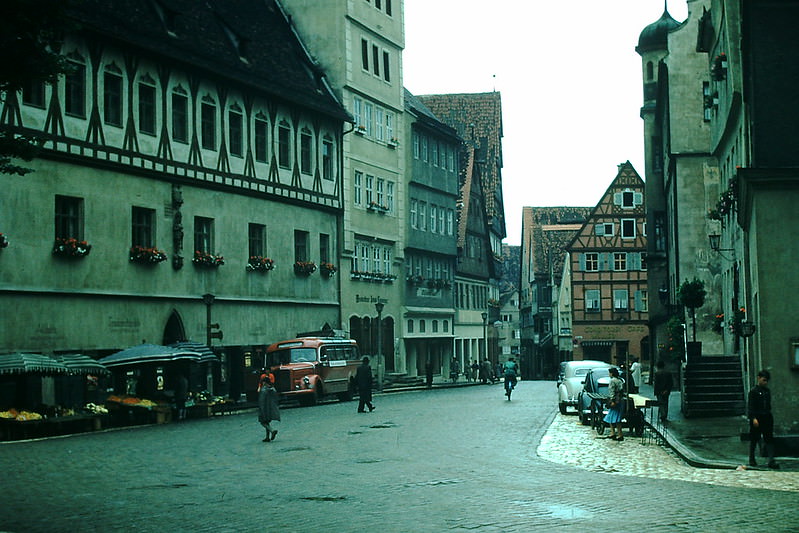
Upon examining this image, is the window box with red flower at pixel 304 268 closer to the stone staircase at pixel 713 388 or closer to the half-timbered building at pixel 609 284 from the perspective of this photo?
the stone staircase at pixel 713 388

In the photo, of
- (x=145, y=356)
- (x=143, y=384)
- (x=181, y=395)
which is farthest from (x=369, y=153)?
(x=145, y=356)

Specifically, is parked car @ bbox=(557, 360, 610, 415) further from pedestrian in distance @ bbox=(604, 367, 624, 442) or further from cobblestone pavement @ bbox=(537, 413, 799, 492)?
pedestrian in distance @ bbox=(604, 367, 624, 442)

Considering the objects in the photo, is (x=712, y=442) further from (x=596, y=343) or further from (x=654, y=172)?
(x=596, y=343)

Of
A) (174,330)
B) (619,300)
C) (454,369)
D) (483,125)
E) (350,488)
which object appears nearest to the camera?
(350,488)

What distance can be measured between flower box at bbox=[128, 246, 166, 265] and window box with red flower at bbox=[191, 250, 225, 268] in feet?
8.43

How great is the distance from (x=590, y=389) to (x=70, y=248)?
1556 centimetres

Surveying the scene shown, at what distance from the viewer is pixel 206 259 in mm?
44281

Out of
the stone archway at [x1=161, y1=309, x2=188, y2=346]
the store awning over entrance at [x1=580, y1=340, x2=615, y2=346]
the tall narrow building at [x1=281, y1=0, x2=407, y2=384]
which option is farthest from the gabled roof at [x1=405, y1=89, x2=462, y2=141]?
the stone archway at [x1=161, y1=309, x2=188, y2=346]

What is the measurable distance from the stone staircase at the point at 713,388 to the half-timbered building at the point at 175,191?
14636 mm

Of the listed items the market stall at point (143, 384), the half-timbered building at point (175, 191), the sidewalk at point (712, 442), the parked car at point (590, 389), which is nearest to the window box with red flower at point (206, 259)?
the half-timbered building at point (175, 191)

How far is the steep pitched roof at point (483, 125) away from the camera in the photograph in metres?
100

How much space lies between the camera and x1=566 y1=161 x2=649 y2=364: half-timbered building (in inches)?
3455

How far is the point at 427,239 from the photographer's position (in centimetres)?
7075

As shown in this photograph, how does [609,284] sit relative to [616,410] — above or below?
above
